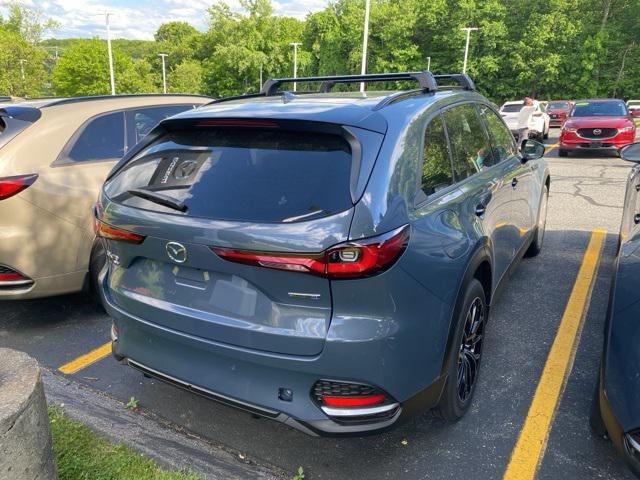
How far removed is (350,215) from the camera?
205 cm

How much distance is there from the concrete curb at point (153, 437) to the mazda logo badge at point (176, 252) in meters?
1.03

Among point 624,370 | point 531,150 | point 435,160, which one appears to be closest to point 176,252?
point 435,160

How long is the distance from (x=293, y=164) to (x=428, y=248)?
0.69m

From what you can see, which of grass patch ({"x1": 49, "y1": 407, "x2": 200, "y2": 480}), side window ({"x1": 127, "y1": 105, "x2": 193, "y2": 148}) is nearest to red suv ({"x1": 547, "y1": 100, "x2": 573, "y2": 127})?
side window ({"x1": 127, "y1": 105, "x2": 193, "y2": 148})

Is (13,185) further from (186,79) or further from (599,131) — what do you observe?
(186,79)

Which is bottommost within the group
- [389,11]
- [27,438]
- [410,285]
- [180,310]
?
[27,438]

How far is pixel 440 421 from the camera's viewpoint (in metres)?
2.89

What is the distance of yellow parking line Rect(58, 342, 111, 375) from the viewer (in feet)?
11.5

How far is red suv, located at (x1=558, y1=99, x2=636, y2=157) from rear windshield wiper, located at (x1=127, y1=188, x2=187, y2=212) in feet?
45.9

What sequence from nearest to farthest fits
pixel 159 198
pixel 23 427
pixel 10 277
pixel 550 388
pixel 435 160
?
pixel 23 427, pixel 159 198, pixel 435 160, pixel 550 388, pixel 10 277

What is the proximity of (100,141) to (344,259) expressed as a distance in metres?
3.11

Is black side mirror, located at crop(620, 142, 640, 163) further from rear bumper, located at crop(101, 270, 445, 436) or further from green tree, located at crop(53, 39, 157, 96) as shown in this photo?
green tree, located at crop(53, 39, 157, 96)

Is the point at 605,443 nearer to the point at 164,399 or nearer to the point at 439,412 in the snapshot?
the point at 439,412

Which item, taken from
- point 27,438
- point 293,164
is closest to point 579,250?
point 293,164
